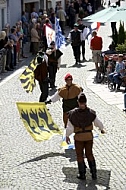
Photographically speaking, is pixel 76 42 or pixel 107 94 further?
pixel 76 42

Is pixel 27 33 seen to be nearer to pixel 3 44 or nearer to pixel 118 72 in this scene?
pixel 3 44

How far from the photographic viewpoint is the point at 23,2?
3328cm

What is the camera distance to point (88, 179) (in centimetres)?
1085

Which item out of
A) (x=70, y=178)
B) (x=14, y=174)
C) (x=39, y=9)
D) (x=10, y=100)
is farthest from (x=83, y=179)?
(x=39, y=9)

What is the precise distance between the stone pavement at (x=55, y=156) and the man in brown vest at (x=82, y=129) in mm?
260

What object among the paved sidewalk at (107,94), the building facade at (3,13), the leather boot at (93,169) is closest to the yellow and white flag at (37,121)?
the leather boot at (93,169)

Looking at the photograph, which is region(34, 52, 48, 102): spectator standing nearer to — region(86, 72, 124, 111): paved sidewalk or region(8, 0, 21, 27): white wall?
region(86, 72, 124, 111): paved sidewalk

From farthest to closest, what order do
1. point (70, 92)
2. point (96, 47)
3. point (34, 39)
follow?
point (34, 39) → point (96, 47) → point (70, 92)

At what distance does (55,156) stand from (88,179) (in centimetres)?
157

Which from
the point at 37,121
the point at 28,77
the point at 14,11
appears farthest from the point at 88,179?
the point at 14,11

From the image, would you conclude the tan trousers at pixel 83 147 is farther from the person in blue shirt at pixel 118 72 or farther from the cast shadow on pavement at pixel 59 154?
the person in blue shirt at pixel 118 72

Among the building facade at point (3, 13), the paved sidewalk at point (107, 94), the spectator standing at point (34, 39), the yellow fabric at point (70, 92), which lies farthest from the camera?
the building facade at point (3, 13)

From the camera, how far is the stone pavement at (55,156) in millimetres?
10648

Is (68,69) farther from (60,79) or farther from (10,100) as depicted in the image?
(10,100)
